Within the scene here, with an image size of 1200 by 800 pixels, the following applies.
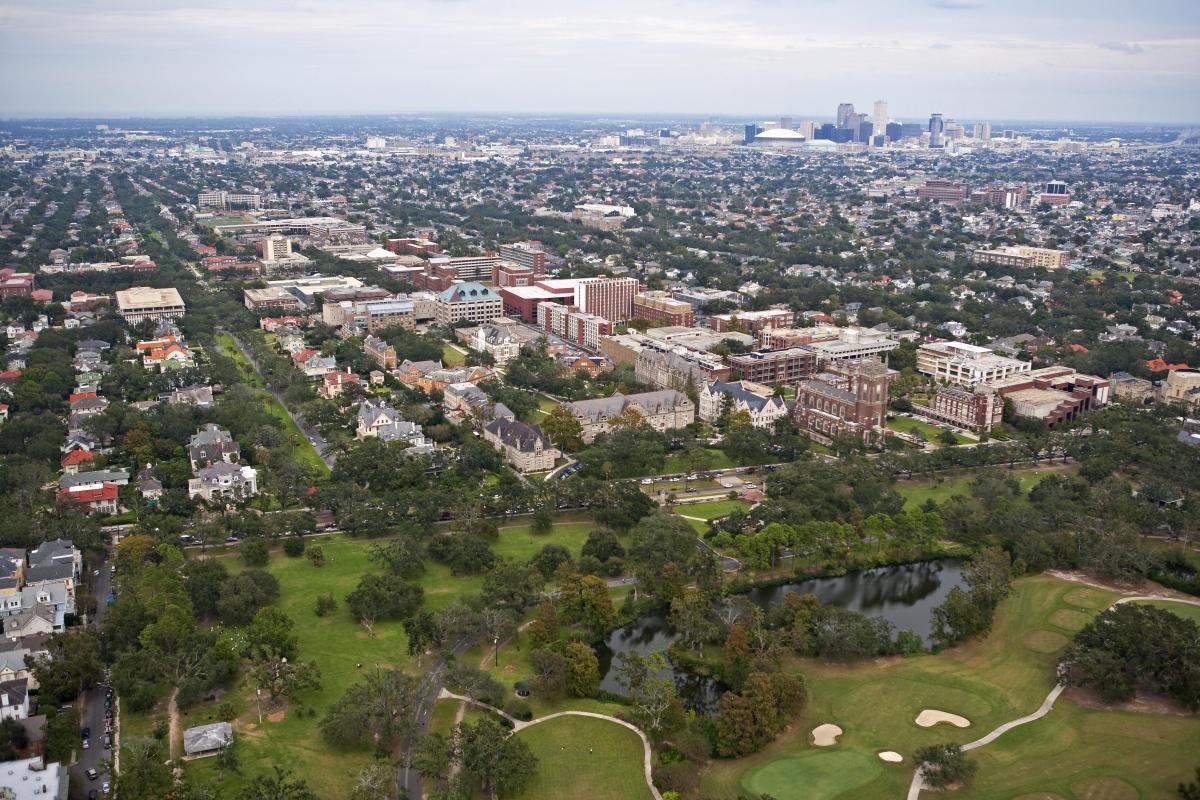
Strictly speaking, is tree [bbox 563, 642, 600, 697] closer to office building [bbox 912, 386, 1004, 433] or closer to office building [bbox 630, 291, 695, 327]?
office building [bbox 912, 386, 1004, 433]

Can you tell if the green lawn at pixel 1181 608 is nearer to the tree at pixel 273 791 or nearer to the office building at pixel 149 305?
the tree at pixel 273 791

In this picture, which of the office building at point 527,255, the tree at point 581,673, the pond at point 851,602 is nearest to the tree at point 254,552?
the pond at point 851,602

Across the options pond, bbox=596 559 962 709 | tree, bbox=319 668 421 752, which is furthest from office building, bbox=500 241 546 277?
tree, bbox=319 668 421 752

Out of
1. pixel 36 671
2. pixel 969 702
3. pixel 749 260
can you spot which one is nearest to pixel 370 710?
pixel 36 671

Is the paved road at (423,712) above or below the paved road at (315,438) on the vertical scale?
below

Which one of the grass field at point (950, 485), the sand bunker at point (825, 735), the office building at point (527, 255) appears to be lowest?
the sand bunker at point (825, 735)

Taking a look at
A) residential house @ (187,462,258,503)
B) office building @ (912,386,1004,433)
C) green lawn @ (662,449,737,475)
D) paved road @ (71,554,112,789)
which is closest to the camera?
paved road @ (71,554,112,789)
